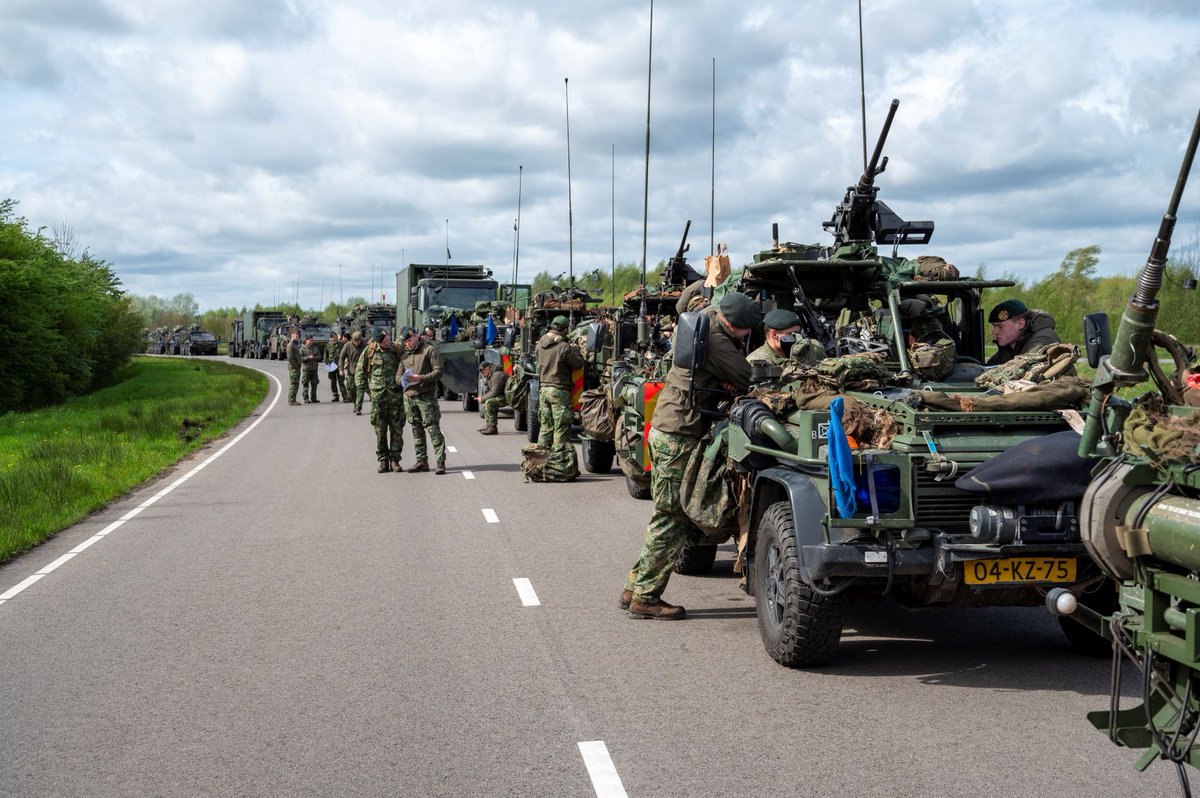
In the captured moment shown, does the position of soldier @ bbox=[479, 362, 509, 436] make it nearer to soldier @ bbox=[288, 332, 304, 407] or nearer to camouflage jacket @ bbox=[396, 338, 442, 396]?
camouflage jacket @ bbox=[396, 338, 442, 396]

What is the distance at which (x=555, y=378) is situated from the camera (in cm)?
1678

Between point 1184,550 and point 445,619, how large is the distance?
5098 mm

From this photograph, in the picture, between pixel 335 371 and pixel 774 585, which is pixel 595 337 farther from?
pixel 335 371

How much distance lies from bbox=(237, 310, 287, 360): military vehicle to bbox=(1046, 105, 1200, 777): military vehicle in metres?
70.1

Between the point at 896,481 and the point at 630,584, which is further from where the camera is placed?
the point at 630,584

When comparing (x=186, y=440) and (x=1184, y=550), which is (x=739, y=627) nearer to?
(x=1184, y=550)

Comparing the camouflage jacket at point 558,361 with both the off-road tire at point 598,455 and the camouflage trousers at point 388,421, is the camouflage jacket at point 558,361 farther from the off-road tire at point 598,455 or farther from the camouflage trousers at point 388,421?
the camouflage trousers at point 388,421

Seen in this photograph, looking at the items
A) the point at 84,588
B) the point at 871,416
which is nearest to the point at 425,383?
the point at 84,588

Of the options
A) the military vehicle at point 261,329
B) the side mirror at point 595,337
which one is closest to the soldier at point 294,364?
the side mirror at point 595,337

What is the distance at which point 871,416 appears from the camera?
6828 millimetres

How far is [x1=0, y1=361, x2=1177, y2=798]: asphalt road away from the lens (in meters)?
5.18

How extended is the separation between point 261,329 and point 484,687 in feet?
232

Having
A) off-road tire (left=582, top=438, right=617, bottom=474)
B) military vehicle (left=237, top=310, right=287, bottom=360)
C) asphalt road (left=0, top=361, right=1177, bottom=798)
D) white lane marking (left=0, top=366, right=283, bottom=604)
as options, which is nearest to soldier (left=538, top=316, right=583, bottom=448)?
off-road tire (left=582, top=438, right=617, bottom=474)

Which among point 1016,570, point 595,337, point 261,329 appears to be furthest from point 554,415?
point 261,329
